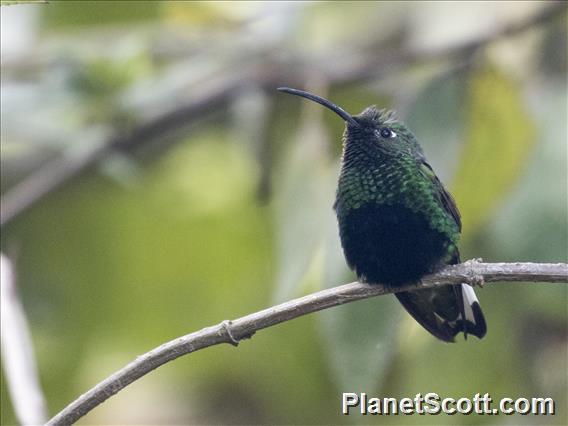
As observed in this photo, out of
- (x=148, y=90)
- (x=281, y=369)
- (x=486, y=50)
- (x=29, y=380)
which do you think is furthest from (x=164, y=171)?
(x=29, y=380)

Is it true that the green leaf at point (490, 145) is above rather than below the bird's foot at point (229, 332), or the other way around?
above

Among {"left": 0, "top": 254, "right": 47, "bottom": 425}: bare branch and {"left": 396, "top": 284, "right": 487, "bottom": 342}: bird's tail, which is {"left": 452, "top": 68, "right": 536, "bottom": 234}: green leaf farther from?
{"left": 0, "top": 254, "right": 47, "bottom": 425}: bare branch

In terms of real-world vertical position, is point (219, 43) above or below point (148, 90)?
above

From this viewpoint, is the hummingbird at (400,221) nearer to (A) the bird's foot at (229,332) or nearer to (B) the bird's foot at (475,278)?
(B) the bird's foot at (475,278)

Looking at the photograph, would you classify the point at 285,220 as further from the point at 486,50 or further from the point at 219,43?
the point at 219,43

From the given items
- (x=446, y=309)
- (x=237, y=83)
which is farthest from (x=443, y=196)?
(x=237, y=83)

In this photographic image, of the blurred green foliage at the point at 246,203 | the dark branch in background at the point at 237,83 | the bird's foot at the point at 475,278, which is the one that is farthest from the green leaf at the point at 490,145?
the bird's foot at the point at 475,278

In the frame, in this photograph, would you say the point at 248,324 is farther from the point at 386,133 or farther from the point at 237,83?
the point at 237,83
